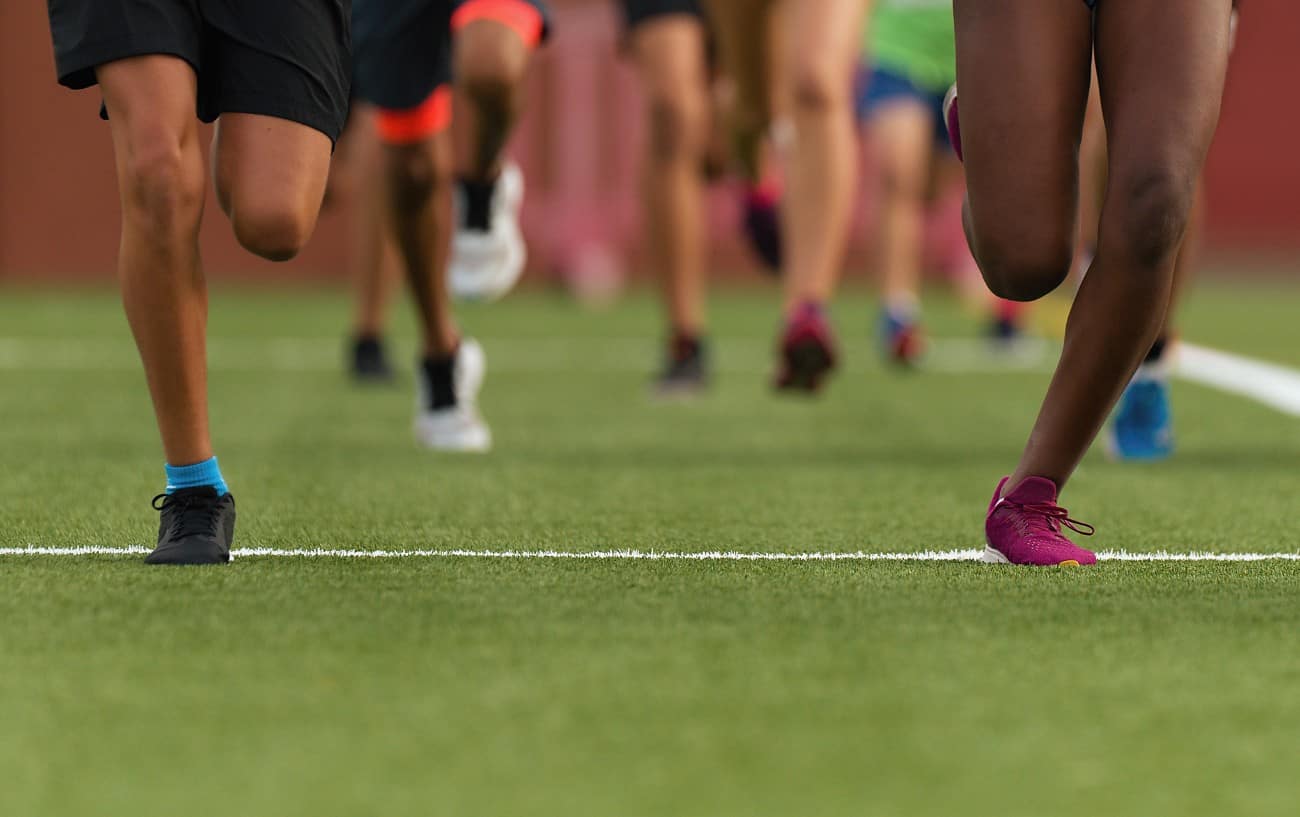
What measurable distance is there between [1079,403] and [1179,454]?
189 centimetres

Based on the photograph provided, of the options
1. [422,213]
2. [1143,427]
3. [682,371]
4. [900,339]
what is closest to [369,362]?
[682,371]

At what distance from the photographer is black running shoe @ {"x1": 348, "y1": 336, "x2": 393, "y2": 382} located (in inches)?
271

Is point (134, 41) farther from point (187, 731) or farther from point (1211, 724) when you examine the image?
point (1211, 724)

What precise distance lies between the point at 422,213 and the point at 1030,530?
→ 2.16 metres

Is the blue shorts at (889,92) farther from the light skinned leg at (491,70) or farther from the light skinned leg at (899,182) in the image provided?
the light skinned leg at (491,70)

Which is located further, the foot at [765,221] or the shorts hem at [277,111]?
the foot at [765,221]

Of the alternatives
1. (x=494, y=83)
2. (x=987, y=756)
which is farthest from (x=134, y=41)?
(x=494, y=83)

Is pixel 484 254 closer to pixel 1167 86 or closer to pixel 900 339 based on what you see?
pixel 900 339

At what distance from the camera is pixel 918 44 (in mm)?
8469

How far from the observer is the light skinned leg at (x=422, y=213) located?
4664mm

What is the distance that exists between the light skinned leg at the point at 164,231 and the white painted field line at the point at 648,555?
0.21 metres

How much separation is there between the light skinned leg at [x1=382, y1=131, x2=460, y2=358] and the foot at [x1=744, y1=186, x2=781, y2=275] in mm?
2131

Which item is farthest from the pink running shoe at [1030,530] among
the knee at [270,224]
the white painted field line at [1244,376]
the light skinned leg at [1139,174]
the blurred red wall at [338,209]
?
the blurred red wall at [338,209]

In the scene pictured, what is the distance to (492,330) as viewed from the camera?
10297 millimetres
